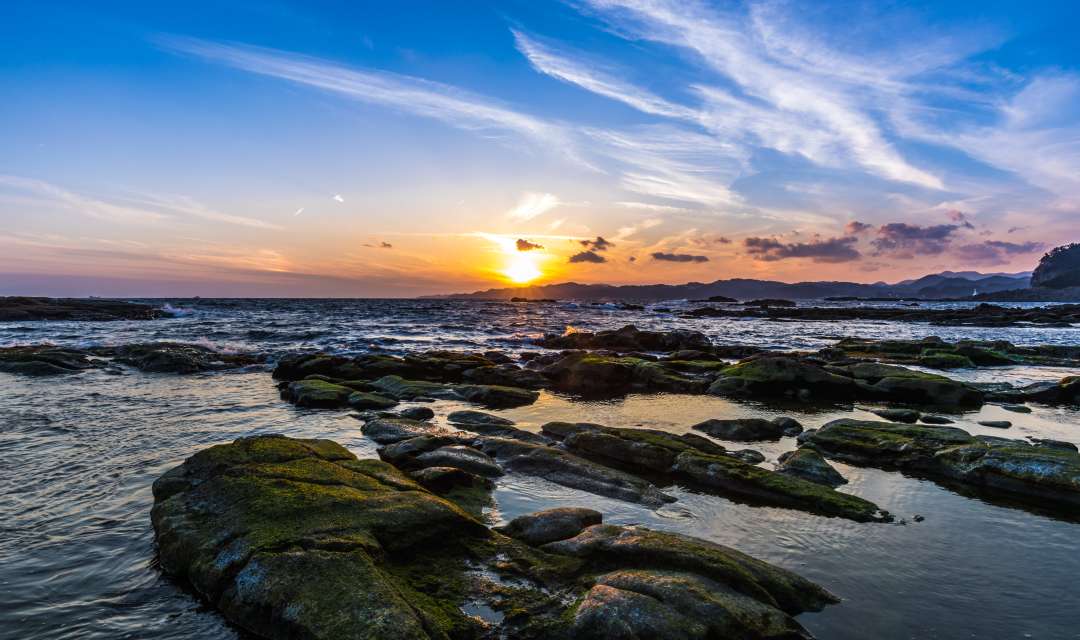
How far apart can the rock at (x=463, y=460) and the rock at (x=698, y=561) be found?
367 cm

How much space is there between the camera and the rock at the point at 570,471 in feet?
32.4

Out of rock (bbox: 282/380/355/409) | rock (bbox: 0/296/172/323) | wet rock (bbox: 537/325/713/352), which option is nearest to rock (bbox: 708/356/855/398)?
rock (bbox: 282/380/355/409)

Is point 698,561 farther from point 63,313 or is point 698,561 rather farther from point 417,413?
point 63,313

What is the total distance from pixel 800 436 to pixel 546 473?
300 inches

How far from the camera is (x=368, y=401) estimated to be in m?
18.6

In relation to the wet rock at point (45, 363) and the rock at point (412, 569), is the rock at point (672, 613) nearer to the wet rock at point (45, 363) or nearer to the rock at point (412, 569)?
the rock at point (412, 569)

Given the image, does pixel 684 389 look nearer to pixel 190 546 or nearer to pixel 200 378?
pixel 190 546

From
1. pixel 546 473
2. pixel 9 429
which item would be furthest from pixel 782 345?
pixel 9 429

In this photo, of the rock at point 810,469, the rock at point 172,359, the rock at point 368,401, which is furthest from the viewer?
the rock at point 172,359

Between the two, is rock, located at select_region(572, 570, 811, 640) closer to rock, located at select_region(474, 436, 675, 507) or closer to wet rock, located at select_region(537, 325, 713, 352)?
rock, located at select_region(474, 436, 675, 507)

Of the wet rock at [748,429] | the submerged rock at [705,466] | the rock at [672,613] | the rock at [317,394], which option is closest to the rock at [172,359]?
the rock at [317,394]

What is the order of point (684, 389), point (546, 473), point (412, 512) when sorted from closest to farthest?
point (412, 512)
point (546, 473)
point (684, 389)

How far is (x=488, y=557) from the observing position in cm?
705

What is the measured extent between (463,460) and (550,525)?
360cm
